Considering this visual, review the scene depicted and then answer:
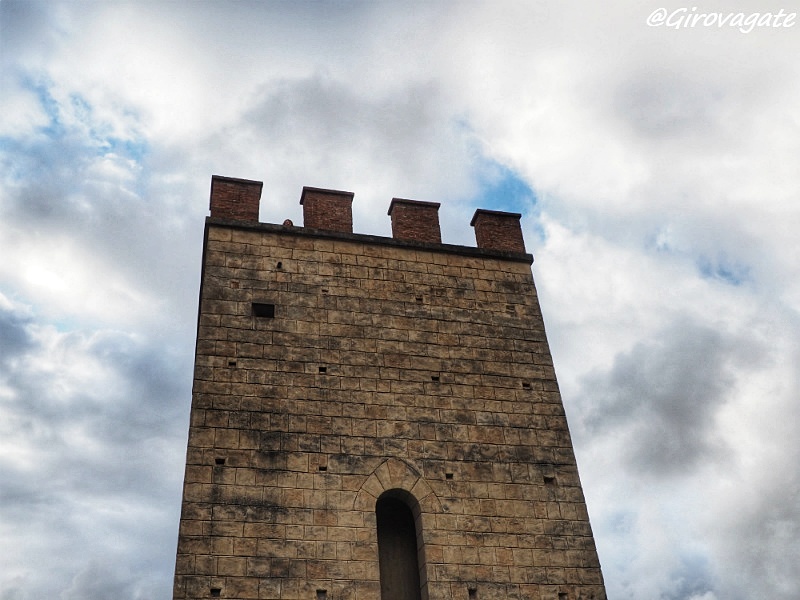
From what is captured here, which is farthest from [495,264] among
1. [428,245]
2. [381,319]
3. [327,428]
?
[327,428]

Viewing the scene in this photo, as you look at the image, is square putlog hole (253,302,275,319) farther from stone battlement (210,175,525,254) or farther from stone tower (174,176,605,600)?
stone battlement (210,175,525,254)

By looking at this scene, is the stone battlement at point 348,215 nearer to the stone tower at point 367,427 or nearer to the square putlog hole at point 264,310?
the stone tower at point 367,427

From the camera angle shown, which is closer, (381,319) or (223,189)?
(381,319)

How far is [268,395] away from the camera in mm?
10594

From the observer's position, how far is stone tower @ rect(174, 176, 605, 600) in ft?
31.3

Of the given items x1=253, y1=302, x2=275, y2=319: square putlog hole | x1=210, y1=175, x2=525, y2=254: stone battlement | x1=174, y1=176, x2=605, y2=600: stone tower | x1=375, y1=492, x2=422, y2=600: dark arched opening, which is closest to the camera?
x1=174, y1=176, x2=605, y2=600: stone tower

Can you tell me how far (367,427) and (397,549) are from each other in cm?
173

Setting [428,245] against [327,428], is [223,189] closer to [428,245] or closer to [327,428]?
[428,245]

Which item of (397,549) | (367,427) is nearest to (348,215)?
(367,427)

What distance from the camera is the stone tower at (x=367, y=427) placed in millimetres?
9539

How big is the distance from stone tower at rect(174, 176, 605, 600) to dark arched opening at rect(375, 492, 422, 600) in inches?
0.8

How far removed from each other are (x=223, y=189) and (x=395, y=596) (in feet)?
23.2

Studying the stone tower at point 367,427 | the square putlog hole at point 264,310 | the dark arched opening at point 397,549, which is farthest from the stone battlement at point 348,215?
the dark arched opening at point 397,549

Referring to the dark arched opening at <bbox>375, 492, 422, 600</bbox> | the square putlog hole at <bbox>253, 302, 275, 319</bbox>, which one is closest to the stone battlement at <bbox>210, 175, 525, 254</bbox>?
the square putlog hole at <bbox>253, 302, 275, 319</bbox>
